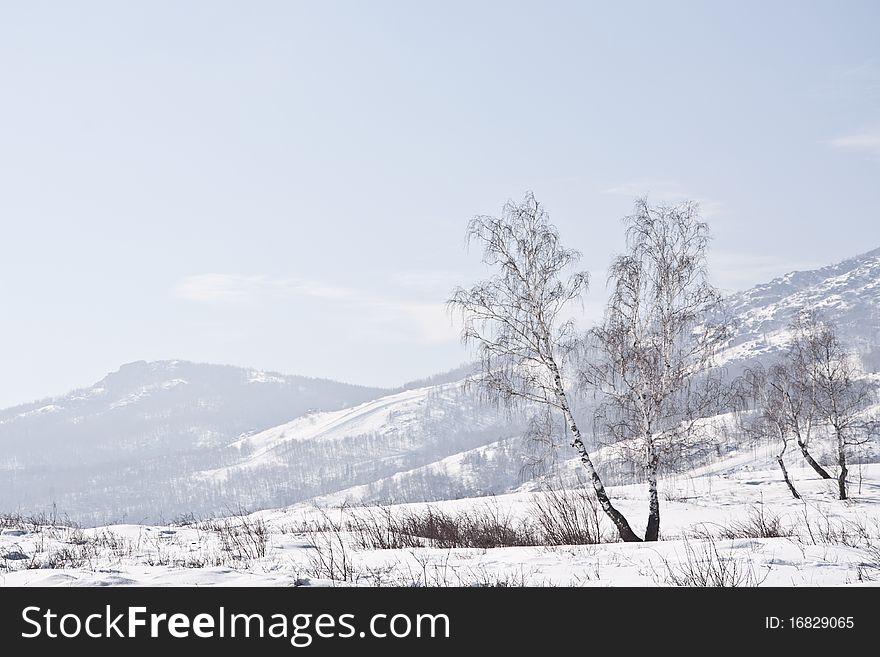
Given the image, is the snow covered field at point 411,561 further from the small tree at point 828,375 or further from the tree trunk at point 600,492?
the small tree at point 828,375

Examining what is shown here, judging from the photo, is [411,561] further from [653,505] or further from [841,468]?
[841,468]

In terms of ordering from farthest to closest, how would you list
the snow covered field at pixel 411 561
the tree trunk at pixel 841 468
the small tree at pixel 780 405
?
1. the small tree at pixel 780 405
2. the tree trunk at pixel 841 468
3. the snow covered field at pixel 411 561

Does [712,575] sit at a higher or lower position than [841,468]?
higher

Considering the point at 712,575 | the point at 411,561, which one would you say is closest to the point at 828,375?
the point at 712,575

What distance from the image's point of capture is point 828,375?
38781 mm

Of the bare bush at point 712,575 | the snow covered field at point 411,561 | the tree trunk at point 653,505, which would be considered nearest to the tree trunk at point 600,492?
Result: the tree trunk at point 653,505

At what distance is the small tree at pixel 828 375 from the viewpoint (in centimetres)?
3794

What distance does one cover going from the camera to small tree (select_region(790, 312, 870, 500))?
3794 centimetres

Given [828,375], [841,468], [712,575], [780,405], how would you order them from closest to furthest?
[712,575], [841,468], [828,375], [780,405]

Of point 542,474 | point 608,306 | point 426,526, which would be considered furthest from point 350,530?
point 608,306

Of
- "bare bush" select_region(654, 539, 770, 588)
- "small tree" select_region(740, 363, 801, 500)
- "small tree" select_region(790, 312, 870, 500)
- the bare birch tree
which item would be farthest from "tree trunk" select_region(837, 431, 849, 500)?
"bare bush" select_region(654, 539, 770, 588)

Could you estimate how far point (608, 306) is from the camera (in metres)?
21.5
